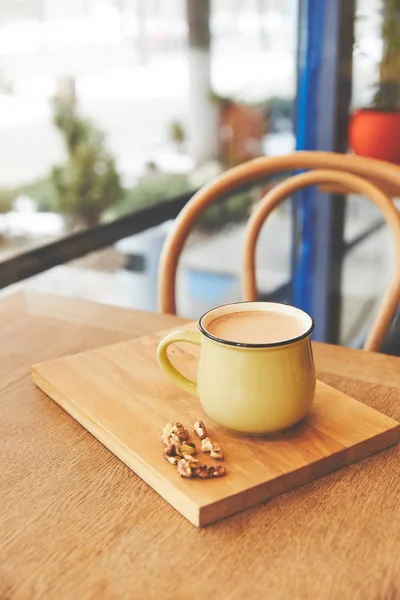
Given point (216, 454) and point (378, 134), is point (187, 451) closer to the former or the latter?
point (216, 454)

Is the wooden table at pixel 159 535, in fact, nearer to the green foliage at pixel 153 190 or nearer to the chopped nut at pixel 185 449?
the chopped nut at pixel 185 449

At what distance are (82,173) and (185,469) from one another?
155 cm

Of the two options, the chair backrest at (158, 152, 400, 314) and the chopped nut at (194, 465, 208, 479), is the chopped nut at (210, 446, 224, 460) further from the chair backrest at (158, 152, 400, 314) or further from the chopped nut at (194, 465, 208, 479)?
the chair backrest at (158, 152, 400, 314)

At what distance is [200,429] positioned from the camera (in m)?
0.57

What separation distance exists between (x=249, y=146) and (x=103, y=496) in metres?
2.33

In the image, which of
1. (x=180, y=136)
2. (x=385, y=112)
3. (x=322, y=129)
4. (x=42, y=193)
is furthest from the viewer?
(x=180, y=136)

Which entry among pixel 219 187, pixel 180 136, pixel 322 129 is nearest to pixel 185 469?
pixel 219 187

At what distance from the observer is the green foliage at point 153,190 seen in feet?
6.72

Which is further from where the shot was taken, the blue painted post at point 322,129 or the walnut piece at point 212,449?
the blue painted post at point 322,129

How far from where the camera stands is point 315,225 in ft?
7.05

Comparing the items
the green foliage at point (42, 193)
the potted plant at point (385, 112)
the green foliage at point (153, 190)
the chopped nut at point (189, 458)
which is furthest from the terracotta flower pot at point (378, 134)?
the chopped nut at point (189, 458)

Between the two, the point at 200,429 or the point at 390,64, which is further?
the point at 390,64

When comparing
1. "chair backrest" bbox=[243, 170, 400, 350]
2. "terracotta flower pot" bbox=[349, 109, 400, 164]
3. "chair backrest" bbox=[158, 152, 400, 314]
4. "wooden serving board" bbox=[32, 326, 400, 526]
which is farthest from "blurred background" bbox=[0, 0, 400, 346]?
"wooden serving board" bbox=[32, 326, 400, 526]

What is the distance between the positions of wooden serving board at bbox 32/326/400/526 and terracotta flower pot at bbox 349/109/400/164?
132 centimetres
